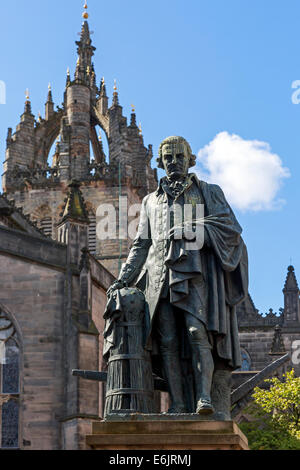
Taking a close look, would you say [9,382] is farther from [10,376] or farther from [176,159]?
[176,159]

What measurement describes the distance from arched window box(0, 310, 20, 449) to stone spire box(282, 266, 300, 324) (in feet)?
107

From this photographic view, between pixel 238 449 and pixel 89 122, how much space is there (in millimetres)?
53428

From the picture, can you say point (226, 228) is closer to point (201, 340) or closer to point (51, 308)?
point (201, 340)

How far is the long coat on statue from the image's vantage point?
7180mm

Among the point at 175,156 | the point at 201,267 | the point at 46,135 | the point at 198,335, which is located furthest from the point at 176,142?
the point at 46,135

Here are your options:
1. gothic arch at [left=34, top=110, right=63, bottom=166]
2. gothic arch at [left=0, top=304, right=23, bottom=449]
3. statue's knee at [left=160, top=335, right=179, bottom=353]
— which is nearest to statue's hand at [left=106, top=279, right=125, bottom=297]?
statue's knee at [left=160, top=335, right=179, bottom=353]

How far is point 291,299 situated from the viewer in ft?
191

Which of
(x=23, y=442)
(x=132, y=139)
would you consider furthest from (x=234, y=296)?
(x=132, y=139)

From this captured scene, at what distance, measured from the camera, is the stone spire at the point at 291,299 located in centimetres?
5778

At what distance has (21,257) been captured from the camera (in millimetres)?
27500

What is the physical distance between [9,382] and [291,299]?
110 ft

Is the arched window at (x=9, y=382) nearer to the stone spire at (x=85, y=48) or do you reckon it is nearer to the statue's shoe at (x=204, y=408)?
the statue's shoe at (x=204, y=408)

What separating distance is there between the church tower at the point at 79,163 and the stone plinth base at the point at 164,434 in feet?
151

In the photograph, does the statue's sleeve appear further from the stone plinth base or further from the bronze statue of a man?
the stone plinth base
